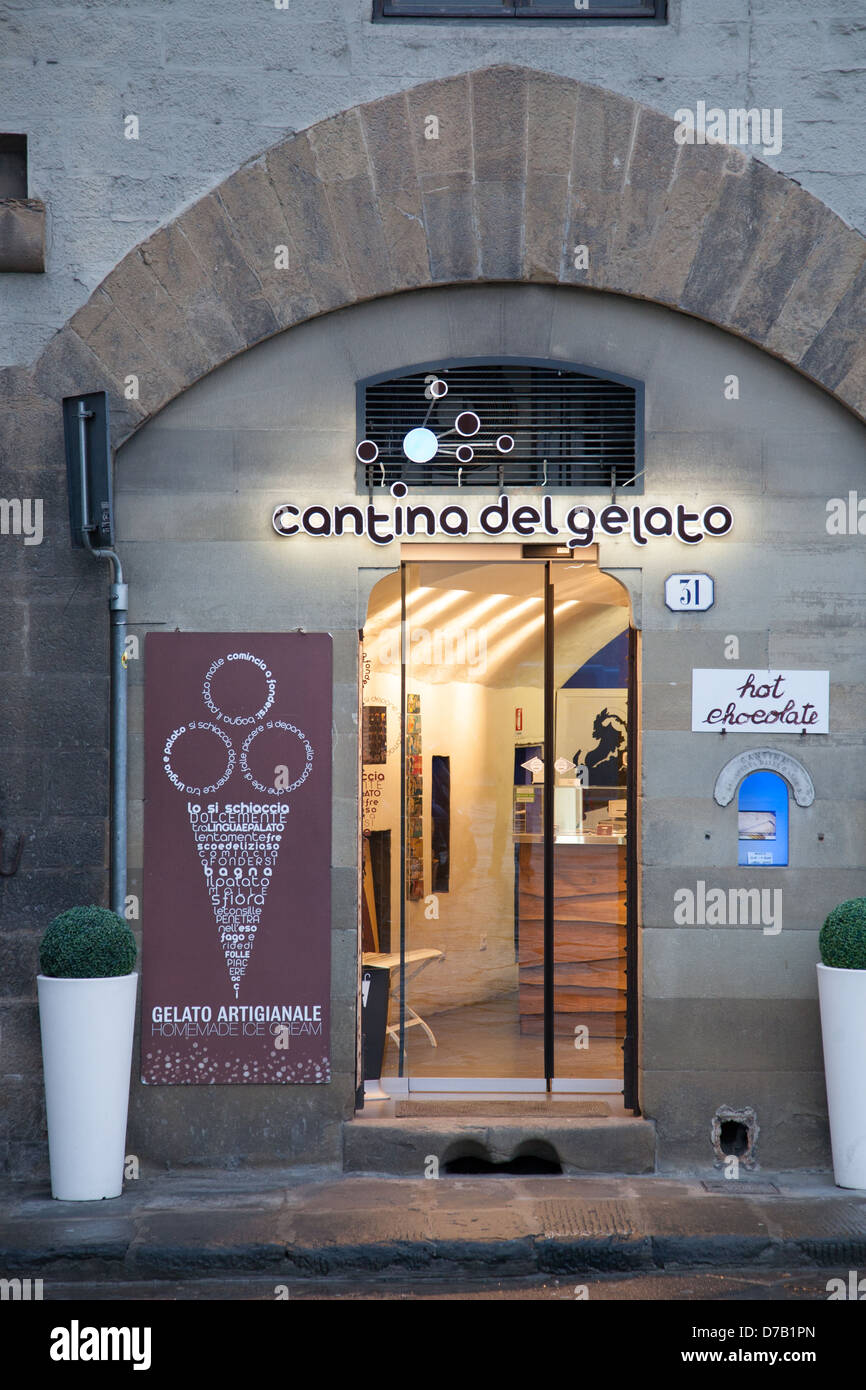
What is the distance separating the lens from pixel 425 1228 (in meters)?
6.76

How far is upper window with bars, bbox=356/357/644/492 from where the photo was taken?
26.3 feet

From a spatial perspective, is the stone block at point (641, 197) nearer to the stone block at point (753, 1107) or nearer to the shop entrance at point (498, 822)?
the shop entrance at point (498, 822)

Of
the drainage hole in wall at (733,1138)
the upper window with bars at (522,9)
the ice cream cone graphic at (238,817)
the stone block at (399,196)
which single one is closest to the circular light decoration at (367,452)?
the stone block at (399,196)

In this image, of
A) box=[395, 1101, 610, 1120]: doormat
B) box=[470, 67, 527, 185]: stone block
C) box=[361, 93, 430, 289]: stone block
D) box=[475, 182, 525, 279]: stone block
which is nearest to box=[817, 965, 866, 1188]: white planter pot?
box=[395, 1101, 610, 1120]: doormat

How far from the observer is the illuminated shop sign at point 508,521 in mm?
7961

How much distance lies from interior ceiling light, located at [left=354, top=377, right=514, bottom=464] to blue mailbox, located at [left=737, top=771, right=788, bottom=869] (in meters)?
2.22

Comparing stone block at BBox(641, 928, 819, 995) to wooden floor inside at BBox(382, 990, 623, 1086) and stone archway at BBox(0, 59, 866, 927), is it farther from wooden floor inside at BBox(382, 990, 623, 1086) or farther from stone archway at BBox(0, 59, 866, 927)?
stone archway at BBox(0, 59, 866, 927)

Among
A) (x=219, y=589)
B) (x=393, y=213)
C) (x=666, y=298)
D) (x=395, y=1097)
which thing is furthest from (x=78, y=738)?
(x=666, y=298)

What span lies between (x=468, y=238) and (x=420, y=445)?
111 cm

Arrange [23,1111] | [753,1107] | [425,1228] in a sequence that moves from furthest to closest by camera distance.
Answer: [753,1107] → [23,1111] → [425,1228]

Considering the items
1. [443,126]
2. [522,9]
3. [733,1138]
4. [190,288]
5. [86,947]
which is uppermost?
[522,9]

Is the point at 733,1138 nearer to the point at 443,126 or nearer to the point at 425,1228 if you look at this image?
the point at 425,1228

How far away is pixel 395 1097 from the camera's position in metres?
8.29

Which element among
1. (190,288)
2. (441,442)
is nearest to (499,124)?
(441,442)
